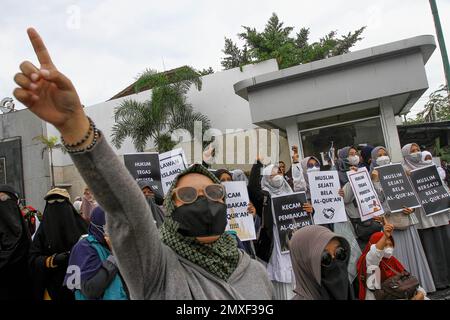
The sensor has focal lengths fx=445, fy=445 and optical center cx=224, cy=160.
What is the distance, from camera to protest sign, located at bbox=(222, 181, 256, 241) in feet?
15.4

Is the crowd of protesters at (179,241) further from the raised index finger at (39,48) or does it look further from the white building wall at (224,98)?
the white building wall at (224,98)

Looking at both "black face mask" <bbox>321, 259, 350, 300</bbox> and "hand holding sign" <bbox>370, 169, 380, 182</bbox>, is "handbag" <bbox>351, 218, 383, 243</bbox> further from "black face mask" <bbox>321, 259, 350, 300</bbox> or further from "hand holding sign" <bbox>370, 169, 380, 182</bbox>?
"black face mask" <bbox>321, 259, 350, 300</bbox>

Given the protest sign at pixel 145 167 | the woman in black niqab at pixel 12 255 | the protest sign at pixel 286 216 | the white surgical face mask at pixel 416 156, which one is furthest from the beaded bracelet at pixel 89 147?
the white surgical face mask at pixel 416 156

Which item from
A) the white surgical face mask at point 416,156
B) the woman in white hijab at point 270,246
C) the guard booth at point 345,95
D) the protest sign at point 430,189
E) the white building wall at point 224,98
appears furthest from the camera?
the white building wall at point 224,98

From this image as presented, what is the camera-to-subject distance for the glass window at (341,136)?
10391 mm

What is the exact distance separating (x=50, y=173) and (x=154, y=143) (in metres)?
5.04

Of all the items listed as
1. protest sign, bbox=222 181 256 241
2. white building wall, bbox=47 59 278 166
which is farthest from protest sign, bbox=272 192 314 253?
white building wall, bbox=47 59 278 166

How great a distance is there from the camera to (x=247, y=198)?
4.75 metres

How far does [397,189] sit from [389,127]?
511 centimetres

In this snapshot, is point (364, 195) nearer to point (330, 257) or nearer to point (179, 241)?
point (330, 257)

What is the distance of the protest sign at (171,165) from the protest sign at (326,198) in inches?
61.3

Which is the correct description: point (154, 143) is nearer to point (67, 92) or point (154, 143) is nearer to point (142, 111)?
point (142, 111)

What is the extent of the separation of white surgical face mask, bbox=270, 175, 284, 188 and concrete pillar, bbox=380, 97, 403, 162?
541 cm
